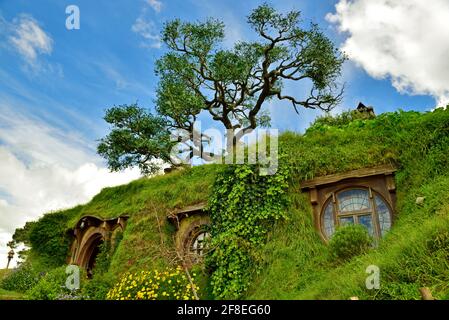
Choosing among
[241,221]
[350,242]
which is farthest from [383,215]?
[241,221]

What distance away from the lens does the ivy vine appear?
9.16 metres

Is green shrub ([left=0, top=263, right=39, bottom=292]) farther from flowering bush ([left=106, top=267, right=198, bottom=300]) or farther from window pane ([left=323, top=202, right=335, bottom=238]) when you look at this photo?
window pane ([left=323, top=202, right=335, bottom=238])

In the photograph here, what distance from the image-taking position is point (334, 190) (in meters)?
9.75

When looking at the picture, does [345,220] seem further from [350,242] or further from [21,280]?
[21,280]

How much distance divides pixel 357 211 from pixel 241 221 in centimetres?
308

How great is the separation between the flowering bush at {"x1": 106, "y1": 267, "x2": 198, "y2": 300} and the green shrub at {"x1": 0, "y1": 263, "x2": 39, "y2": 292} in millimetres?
8051

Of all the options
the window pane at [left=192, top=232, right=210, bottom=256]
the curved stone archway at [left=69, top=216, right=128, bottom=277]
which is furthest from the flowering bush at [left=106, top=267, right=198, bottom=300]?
the curved stone archway at [left=69, top=216, right=128, bottom=277]

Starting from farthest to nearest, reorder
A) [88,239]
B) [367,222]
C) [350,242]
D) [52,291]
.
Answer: [88,239], [52,291], [367,222], [350,242]

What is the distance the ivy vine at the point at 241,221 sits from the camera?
916 centimetres

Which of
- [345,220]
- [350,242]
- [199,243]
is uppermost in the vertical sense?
[345,220]

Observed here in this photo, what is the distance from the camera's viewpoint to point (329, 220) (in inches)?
379
